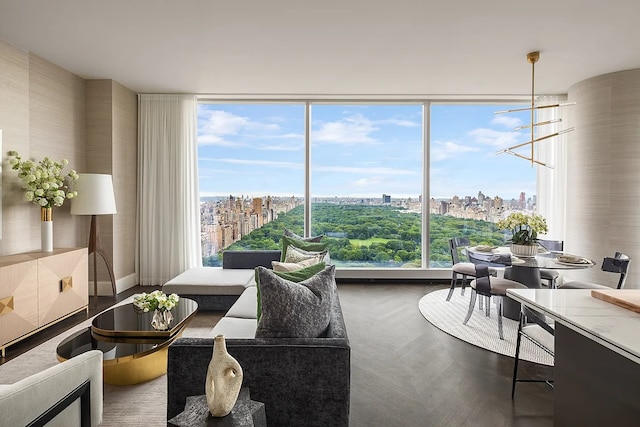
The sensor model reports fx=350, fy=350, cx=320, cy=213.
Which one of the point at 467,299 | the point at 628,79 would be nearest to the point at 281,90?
the point at 467,299

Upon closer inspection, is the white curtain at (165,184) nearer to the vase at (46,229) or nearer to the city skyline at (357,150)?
the city skyline at (357,150)

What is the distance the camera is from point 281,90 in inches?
204

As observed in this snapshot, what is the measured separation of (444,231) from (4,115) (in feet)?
19.2

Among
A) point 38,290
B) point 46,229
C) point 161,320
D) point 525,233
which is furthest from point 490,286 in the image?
point 46,229

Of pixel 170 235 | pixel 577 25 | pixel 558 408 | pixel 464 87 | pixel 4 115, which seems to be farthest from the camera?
pixel 170 235

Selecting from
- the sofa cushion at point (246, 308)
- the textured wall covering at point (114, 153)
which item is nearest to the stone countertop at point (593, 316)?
the sofa cushion at point (246, 308)

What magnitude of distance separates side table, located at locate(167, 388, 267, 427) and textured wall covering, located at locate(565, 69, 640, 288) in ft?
16.8

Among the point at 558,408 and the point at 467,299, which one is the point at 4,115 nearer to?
the point at 558,408

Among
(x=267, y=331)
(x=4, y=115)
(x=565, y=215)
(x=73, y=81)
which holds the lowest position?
(x=267, y=331)

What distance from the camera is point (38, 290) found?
3.35 meters

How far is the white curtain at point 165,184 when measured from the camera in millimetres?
5402

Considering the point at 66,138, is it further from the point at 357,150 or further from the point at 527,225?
the point at 527,225

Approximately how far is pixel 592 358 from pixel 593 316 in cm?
21

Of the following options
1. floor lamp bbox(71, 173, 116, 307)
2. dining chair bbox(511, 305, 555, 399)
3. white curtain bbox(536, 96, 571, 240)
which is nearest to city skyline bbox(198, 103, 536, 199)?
white curtain bbox(536, 96, 571, 240)
